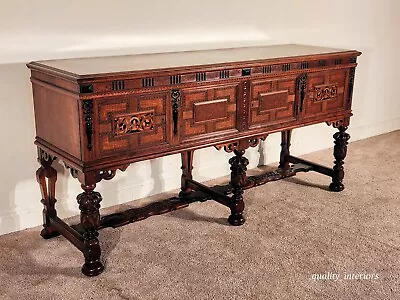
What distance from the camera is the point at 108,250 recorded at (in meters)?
2.13

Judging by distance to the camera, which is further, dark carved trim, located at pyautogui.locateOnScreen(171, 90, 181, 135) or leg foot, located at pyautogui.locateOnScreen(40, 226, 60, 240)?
leg foot, located at pyautogui.locateOnScreen(40, 226, 60, 240)

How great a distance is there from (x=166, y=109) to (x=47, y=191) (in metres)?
0.68

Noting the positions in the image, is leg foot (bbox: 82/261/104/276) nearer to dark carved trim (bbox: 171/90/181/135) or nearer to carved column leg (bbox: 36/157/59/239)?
carved column leg (bbox: 36/157/59/239)

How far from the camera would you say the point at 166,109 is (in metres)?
1.97

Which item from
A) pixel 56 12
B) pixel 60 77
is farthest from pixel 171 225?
pixel 56 12

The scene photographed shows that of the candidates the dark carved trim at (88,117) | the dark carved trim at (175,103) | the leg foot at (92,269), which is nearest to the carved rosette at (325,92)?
the dark carved trim at (175,103)

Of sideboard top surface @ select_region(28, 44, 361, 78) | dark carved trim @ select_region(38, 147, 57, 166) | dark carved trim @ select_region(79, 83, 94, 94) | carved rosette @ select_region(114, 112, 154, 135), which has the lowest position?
dark carved trim @ select_region(38, 147, 57, 166)

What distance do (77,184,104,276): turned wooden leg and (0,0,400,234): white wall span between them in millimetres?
495

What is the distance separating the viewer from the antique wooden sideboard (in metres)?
1.83

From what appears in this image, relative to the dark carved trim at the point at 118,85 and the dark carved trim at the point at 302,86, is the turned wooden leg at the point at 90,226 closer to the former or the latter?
the dark carved trim at the point at 118,85

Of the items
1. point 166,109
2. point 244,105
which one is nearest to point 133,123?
point 166,109

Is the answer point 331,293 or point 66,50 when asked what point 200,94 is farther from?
point 331,293

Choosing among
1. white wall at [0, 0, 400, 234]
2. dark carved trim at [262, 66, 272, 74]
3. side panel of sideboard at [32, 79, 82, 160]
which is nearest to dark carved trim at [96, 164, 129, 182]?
side panel of sideboard at [32, 79, 82, 160]

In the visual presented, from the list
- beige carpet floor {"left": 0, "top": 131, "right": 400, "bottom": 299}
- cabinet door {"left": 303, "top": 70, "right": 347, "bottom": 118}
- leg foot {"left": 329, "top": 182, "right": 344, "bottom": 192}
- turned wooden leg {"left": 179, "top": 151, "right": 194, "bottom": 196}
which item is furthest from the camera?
leg foot {"left": 329, "top": 182, "right": 344, "bottom": 192}
